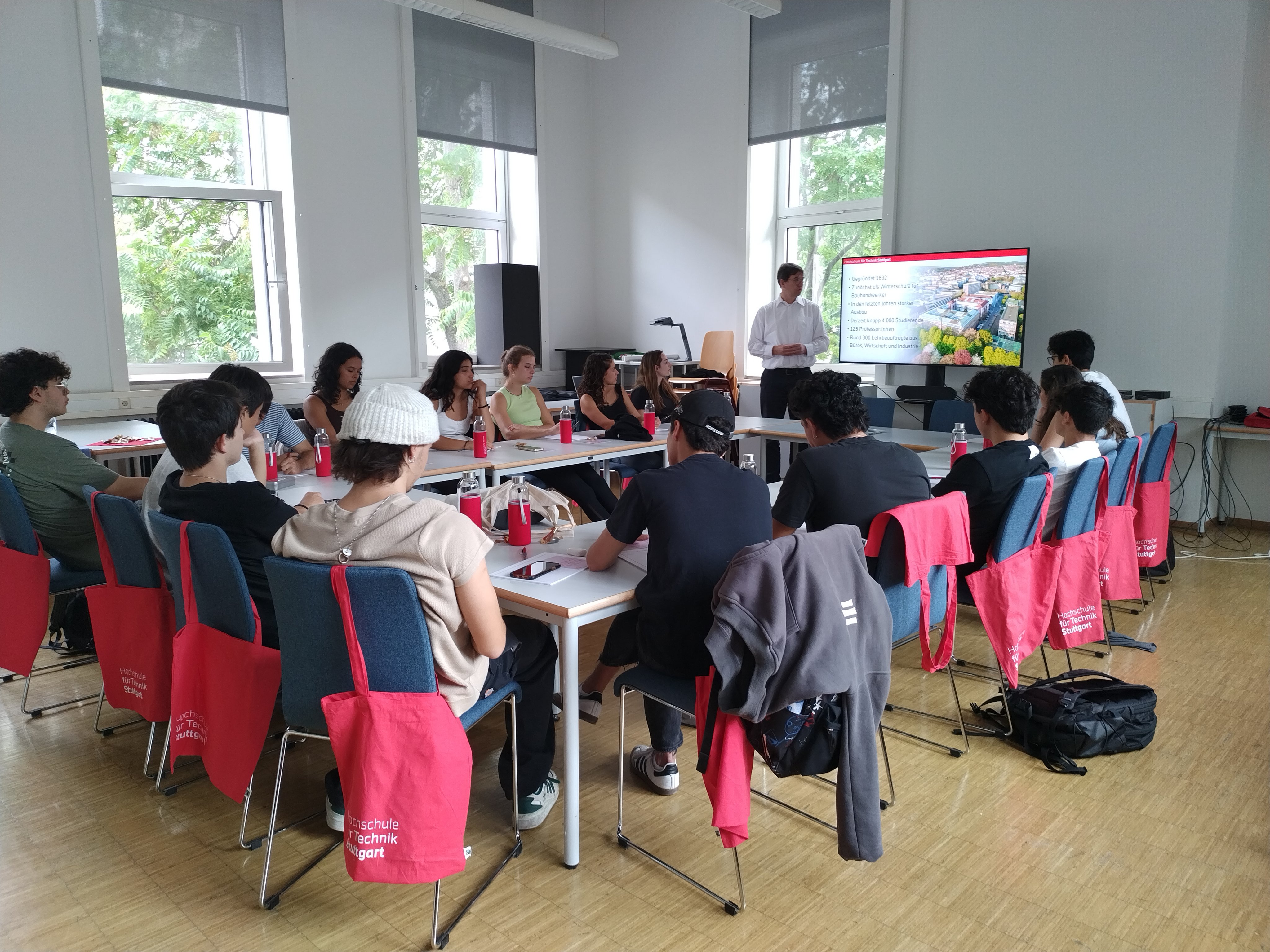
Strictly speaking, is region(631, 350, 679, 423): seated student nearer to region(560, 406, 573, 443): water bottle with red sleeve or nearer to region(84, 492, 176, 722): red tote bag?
region(560, 406, 573, 443): water bottle with red sleeve

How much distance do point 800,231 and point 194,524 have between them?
6431mm

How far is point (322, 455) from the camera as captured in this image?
3.86 m

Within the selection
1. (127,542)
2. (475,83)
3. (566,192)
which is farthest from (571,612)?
(566,192)

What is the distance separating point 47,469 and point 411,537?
2.06 meters

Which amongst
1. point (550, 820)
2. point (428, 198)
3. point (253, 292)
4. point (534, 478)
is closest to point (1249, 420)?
point (534, 478)

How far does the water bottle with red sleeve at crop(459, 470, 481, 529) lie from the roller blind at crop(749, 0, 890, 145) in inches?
209

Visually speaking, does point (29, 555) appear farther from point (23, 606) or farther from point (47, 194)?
point (47, 194)

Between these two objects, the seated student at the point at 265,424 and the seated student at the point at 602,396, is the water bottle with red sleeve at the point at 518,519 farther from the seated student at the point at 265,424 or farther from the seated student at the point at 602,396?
the seated student at the point at 602,396

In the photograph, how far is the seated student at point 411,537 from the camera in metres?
1.87

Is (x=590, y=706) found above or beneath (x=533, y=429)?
beneath

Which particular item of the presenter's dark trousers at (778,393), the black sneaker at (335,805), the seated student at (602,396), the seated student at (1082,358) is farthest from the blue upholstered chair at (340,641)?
the presenter's dark trousers at (778,393)

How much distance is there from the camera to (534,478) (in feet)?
17.7

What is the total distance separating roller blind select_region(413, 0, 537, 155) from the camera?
7.43 meters

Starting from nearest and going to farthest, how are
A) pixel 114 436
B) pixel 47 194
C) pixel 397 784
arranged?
pixel 397 784 → pixel 114 436 → pixel 47 194
